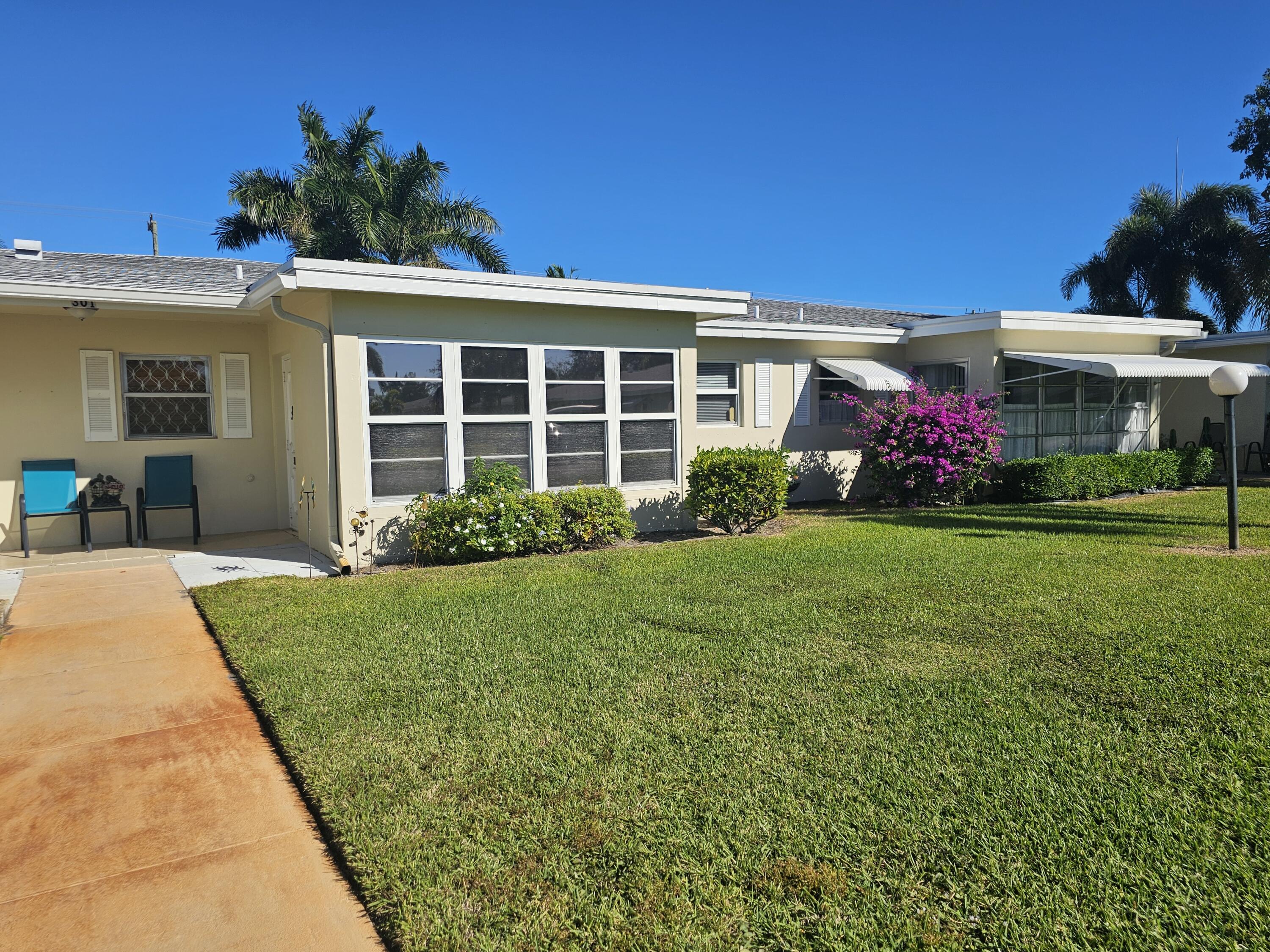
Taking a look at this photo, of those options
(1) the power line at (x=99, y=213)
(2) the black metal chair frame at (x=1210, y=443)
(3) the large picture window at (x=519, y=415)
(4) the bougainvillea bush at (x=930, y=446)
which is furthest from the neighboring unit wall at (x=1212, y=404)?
(1) the power line at (x=99, y=213)

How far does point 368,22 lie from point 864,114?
49.8 feet

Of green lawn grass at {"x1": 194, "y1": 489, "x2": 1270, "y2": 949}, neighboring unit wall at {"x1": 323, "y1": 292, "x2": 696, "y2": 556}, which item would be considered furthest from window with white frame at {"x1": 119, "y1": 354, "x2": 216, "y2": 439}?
green lawn grass at {"x1": 194, "y1": 489, "x2": 1270, "y2": 949}

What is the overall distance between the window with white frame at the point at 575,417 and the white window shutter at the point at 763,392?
4446 mm

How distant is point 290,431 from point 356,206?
1557cm

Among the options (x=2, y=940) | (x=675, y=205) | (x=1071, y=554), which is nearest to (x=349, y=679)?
(x=2, y=940)

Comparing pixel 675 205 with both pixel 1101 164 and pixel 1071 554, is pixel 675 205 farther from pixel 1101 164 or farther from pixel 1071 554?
pixel 1071 554

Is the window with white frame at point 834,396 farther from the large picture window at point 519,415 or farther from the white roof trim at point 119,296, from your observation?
the white roof trim at point 119,296

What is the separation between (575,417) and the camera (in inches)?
393

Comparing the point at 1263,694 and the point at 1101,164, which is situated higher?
the point at 1101,164

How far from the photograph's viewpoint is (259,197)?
24.0 m

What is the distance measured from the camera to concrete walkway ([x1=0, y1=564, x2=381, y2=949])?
283 centimetres

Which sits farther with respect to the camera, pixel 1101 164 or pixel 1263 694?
pixel 1101 164

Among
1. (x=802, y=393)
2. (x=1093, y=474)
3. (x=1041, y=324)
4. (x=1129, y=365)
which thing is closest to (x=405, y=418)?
(x=802, y=393)

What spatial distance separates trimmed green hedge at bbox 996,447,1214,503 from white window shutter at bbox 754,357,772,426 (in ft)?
13.6
